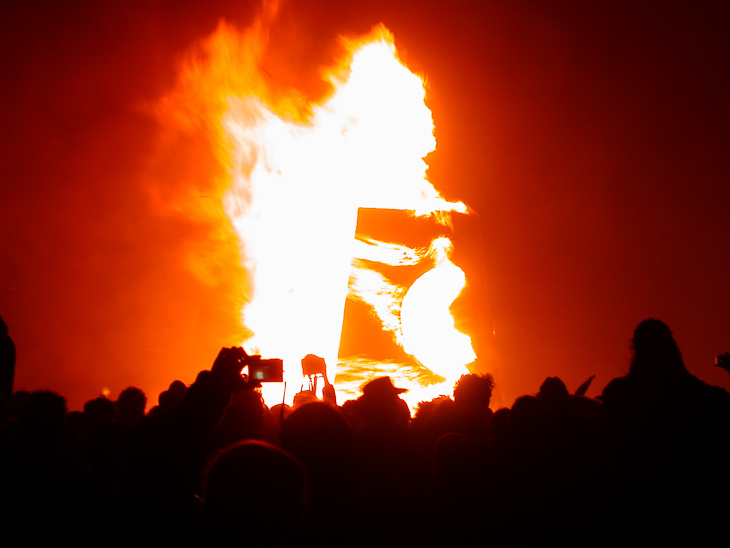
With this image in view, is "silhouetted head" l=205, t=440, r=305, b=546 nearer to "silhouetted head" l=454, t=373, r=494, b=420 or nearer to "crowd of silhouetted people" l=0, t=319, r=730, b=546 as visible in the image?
"crowd of silhouetted people" l=0, t=319, r=730, b=546

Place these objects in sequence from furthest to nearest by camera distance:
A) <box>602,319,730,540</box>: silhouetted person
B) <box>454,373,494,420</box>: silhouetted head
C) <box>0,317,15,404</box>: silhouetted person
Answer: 1. <box>454,373,494,420</box>: silhouetted head
2. <box>0,317,15,404</box>: silhouetted person
3. <box>602,319,730,540</box>: silhouetted person

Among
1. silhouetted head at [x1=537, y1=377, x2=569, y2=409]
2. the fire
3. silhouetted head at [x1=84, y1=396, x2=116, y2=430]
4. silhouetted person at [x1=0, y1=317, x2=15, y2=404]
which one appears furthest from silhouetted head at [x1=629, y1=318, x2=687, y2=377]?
the fire

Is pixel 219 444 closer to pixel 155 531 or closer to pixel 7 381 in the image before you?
pixel 155 531

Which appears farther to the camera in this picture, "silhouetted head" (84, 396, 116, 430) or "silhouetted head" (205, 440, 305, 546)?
"silhouetted head" (84, 396, 116, 430)

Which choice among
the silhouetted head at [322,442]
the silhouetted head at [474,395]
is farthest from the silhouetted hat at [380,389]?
the silhouetted head at [322,442]

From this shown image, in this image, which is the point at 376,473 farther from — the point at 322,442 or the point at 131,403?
the point at 131,403

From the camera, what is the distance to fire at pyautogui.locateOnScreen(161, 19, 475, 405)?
715cm

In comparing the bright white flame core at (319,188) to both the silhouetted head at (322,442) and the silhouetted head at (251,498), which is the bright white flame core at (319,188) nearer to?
the silhouetted head at (322,442)

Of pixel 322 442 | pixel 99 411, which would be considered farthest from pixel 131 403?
pixel 322 442

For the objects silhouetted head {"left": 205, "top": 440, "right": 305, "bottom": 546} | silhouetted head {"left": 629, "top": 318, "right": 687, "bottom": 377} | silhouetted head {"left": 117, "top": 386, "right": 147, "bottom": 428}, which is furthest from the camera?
silhouetted head {"left": 117, "top": 386, "right": 147, "bottom": 428}

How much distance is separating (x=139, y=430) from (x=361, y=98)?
6858 mm

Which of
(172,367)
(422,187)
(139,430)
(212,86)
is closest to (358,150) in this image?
(422,187)

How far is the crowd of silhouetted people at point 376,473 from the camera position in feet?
4.38

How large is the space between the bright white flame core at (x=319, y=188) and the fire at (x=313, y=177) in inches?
0.7
